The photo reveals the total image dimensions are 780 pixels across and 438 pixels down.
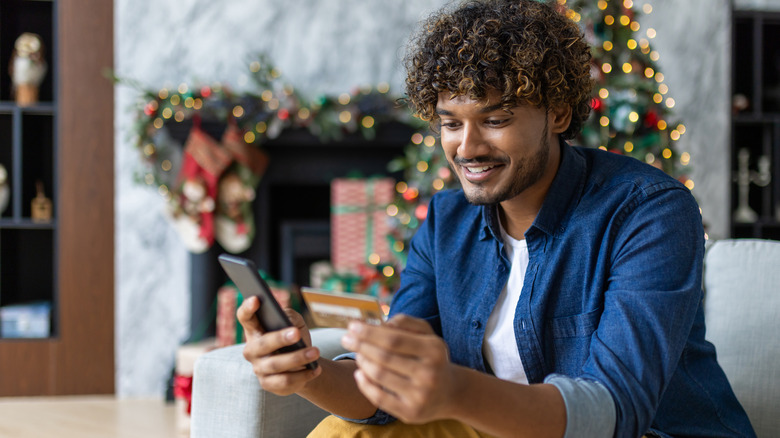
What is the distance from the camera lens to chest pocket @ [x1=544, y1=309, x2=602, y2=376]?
97 cm

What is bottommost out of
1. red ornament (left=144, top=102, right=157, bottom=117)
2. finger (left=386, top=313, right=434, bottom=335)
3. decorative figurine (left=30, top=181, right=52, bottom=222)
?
finger (left=386, top=313, right=434, bottom=335)

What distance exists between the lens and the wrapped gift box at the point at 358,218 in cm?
293

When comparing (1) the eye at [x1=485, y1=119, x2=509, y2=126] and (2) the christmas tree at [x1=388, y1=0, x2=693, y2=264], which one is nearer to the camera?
(1) the eye at [x1=485, y1=119, x2=509, y2=126]

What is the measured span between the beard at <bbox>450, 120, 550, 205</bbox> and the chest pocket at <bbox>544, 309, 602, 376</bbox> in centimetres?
21

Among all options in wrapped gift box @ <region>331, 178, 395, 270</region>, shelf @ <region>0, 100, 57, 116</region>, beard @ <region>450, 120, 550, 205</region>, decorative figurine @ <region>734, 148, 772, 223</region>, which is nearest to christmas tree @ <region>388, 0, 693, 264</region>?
wrapped gift box @ <region>331, 178, 395, 270</region>

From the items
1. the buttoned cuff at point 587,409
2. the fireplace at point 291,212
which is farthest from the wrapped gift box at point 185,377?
the buttoned cuff at point 587,409

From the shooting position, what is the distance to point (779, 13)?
3250mm

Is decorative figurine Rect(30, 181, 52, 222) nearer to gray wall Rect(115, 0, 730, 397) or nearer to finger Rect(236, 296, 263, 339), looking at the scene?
gray wall Rect(115, 0, 730, 397)

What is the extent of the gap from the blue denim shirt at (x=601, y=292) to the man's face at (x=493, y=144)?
0.21 ft

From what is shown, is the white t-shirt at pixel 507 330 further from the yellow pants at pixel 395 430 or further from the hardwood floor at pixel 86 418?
the hardwood floor at pixel 86 418

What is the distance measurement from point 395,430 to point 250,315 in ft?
1.05

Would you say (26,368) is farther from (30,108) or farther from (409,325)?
(409,325)

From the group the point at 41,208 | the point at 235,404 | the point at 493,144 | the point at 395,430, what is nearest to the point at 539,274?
the point at 493,144

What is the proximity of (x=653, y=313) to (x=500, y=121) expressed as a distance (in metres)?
0.35
